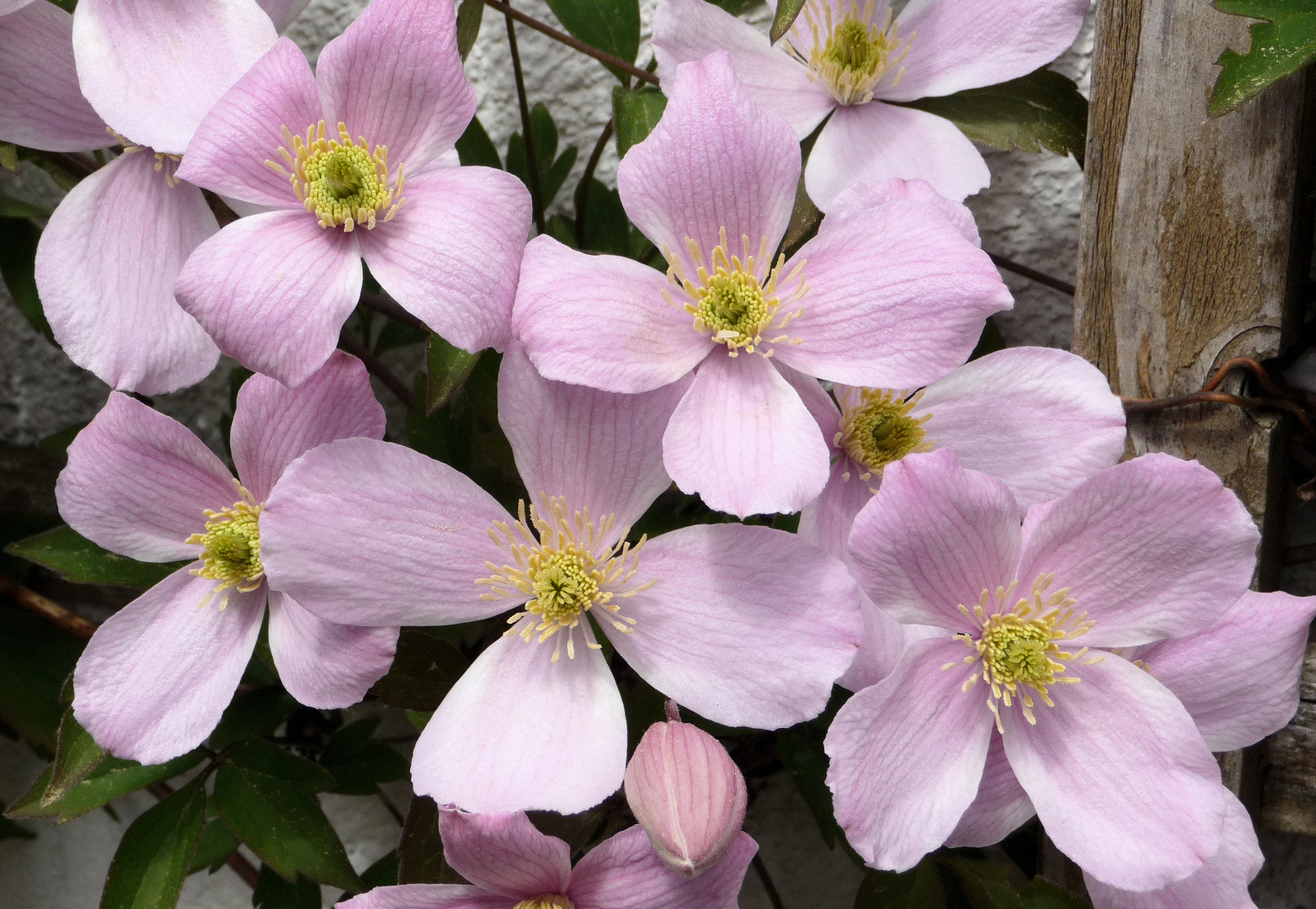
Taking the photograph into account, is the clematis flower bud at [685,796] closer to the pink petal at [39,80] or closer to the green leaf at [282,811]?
the green leaf at [282,811]

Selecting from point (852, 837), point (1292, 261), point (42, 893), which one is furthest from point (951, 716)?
point (42, 893)

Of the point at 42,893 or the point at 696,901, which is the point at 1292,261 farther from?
the point at 42,893

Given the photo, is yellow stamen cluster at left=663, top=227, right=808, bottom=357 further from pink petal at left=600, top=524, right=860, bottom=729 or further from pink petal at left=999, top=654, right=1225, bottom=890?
pink petal at left=999, top=654, right=1225, bottom=890

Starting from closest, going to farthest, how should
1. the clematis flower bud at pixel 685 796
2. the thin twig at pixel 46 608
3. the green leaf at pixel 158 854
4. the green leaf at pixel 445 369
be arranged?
the clematis flower bud at pixel 685 796
the green leaf at pixel 445 369
the green leaf at pixel 158 854
the thin twig at pixel 46 608

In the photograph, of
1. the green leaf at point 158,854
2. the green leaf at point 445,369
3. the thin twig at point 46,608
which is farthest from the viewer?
the thin twig at point 46,608

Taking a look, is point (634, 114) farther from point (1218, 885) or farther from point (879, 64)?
point (1218, 885)

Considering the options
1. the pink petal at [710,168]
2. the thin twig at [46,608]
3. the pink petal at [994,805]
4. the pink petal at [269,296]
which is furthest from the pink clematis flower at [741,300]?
the thin twig at [46,608]

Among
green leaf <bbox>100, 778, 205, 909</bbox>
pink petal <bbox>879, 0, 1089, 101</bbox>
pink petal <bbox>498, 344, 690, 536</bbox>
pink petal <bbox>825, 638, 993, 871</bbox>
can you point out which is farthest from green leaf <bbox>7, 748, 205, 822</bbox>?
pink petal <bbox>879, 0, 1089, 101</bbox>
